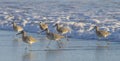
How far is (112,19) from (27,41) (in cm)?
593

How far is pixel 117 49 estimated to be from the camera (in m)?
14.1

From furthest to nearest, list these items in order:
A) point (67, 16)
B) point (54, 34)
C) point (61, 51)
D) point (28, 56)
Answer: point (67, 16) → point (54, 34) → point (61, 51) → point (28, 56)

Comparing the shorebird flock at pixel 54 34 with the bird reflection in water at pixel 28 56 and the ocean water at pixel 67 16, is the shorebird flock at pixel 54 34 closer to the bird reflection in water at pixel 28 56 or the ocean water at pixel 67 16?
the ocean water at pixel 67 16

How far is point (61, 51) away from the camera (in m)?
14.0

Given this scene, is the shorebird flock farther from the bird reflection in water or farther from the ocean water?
the bird reflection in water

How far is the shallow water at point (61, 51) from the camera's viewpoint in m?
12.9

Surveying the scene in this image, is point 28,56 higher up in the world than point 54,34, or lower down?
lower down

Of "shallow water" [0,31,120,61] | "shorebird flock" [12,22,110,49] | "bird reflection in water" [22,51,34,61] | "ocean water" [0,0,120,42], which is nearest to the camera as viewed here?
"bird reflection in water" [22,51,34,61]

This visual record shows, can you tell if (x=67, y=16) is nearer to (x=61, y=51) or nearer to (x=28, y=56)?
(x=61, y=51)

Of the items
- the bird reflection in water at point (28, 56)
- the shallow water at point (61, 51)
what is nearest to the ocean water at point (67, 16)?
the shallow water at point (61, 51)

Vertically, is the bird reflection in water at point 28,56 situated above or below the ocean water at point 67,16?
above

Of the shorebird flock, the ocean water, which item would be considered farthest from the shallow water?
the ocean water

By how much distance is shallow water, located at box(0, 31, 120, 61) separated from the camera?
42.4 ft

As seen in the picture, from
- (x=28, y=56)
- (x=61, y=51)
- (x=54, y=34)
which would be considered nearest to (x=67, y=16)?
(x=54, y=34)
